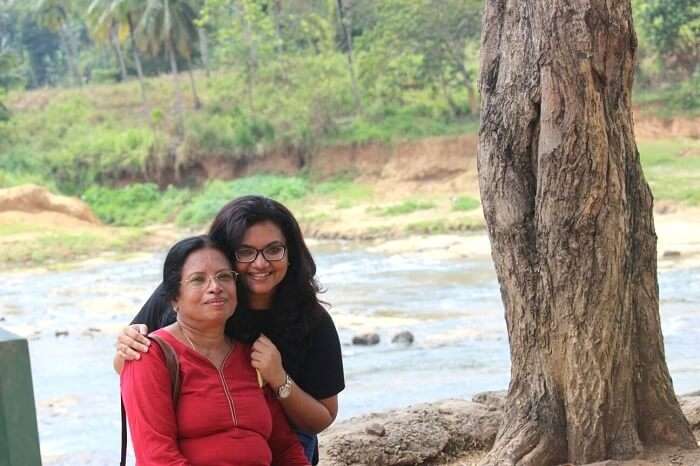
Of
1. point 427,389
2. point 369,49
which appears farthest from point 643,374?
point 369,49

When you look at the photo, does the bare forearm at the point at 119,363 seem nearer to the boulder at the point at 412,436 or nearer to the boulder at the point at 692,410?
the boulder at the point at 412,436

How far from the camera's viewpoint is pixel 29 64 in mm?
51562

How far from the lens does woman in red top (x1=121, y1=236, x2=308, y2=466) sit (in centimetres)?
262

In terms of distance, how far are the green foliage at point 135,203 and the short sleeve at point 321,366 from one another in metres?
28.5

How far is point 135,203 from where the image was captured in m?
32.8

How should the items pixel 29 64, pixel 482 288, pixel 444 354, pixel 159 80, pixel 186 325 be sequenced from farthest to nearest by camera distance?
pixel 29 64
pixel 159 80
pixel 482 288
pixel 444 354
pixel 186 325

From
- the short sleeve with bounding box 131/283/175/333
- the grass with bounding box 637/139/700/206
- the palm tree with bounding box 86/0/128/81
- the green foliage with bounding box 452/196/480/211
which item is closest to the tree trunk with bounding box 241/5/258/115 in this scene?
Result: the palm tree with bounding box 86/0/128/81

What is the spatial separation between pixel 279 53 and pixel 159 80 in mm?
8268

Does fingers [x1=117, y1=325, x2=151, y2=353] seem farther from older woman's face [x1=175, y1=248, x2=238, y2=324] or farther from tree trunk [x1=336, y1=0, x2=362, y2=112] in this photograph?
tree trunk [x1=336, y1=0, x2=362, y2=112]

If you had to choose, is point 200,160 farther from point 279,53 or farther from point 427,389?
point 427,389

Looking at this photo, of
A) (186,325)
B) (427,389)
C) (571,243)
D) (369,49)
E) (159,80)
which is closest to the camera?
(186,325)

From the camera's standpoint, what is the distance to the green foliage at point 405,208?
26312 millimetres

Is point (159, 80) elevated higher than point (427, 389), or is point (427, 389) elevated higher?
point (159, 80)

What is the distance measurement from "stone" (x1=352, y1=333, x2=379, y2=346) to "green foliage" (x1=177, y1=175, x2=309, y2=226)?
15.9 m
